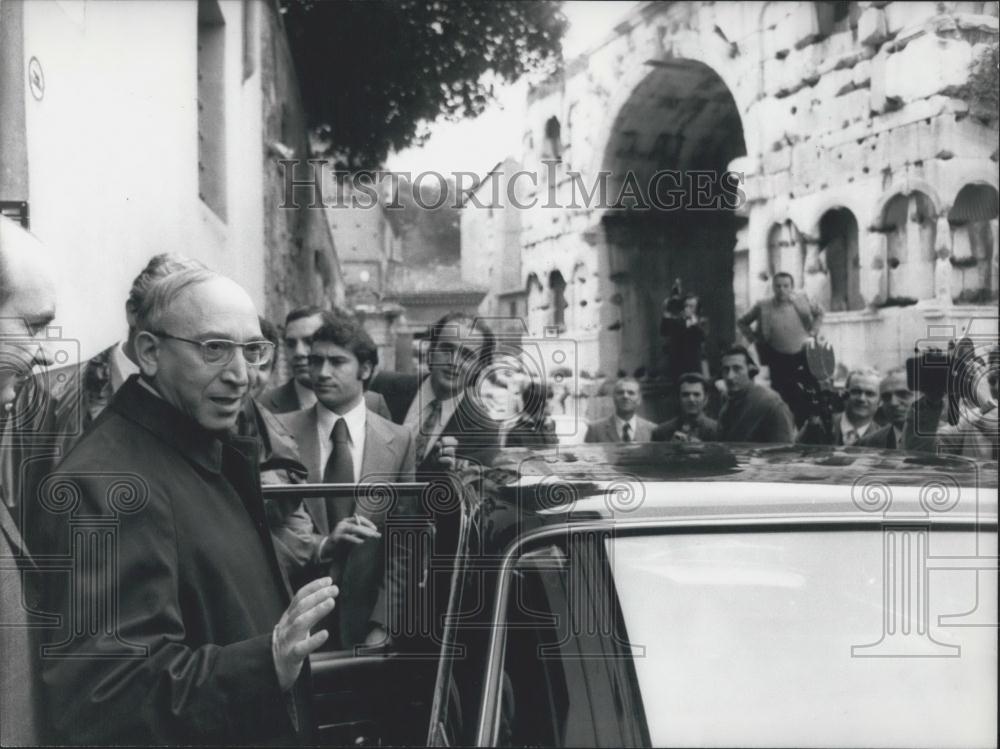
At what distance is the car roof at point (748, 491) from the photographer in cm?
181

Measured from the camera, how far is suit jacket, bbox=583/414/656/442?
17.3 feet

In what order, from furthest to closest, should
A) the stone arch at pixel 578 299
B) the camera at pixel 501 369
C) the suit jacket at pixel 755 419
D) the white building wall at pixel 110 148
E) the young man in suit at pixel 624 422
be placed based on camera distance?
the stone arch at pixel 578 299 → the young man in suit at pixel 624 422 → the suit jacket at pixel 755 419 → the camera at pixel 501 369 → the white building wall at pixel 110 148

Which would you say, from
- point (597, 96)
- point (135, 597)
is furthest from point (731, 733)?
point (597, 96)

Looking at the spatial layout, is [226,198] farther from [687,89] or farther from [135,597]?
[687,89]

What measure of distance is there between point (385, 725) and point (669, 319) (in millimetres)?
5466

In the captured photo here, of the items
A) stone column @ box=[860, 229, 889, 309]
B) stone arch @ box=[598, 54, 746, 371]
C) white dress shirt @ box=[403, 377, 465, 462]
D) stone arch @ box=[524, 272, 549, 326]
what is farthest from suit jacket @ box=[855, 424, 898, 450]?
stone arch @ box=[598, 54, 746, 371]

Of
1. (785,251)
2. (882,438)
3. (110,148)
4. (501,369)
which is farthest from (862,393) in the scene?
(110,148)

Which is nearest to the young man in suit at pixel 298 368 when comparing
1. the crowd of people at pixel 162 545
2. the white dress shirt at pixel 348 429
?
the white dress shirt at pixel 348 429

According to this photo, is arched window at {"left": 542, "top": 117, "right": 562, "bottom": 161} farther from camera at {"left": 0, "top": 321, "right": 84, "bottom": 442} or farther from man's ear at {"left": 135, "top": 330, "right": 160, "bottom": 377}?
man's ear at {"left": 135, "top": 330, "right": 160, "bottom": 377}

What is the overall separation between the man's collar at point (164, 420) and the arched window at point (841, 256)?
6045mm

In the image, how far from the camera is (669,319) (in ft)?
25.7

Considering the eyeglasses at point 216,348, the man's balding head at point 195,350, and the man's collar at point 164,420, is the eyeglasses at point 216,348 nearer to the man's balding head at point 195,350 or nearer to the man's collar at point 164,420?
the man's balding head at point 195,350

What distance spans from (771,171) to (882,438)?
3458 millimetres

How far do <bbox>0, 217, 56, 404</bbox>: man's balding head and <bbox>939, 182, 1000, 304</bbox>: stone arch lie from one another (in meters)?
5.81
